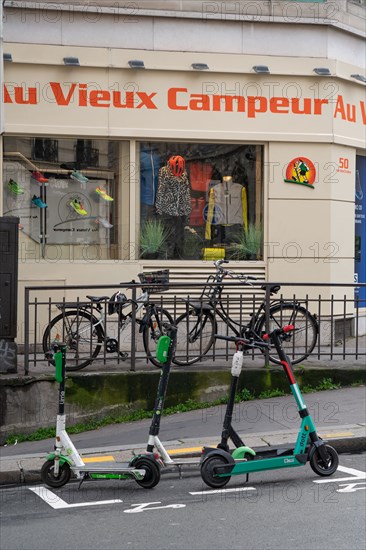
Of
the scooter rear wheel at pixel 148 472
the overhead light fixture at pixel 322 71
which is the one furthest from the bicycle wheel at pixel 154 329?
the overhead light fixture at pixel 322 71

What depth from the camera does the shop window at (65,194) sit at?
519 inches

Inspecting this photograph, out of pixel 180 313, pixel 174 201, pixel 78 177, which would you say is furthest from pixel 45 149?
pixel 180 313

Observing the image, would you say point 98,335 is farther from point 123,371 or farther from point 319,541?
point 319,541

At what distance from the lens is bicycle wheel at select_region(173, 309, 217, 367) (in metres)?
11.1

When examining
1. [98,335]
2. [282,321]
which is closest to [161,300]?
[98,335]

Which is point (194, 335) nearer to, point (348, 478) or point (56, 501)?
point (348, 478)

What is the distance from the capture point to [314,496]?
7.48 meters

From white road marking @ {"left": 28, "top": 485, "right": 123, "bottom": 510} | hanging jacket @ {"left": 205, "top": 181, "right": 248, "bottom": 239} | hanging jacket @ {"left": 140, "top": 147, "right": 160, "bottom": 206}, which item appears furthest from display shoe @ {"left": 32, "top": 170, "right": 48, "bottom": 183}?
white road marking @ {"left": 28, "top": 485, "right": 123, "bottom": 510}

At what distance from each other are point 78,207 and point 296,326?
407 cm

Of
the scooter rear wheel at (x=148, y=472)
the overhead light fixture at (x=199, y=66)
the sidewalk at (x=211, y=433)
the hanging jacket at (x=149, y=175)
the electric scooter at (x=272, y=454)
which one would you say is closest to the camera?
the electric scooter at (x=272, y=454)

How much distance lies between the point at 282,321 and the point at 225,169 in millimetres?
3431

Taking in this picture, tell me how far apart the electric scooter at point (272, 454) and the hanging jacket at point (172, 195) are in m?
6.67

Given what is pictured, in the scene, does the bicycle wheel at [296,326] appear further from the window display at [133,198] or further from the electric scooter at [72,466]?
the electric scooter at [72,466]

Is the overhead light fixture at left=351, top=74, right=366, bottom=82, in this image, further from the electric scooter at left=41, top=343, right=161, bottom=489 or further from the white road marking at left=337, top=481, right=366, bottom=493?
the electric scooter at left=41, top=343, right=161, bottom=489
